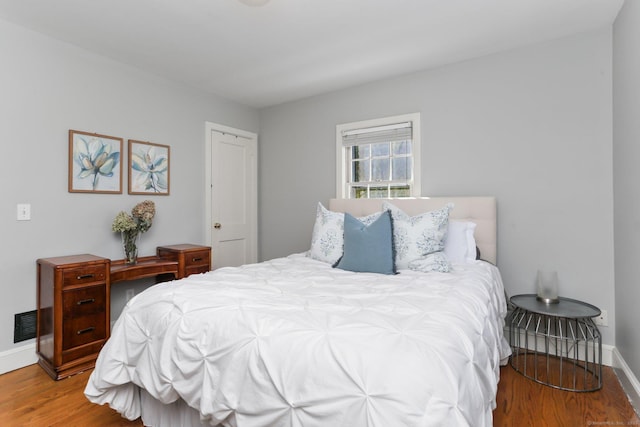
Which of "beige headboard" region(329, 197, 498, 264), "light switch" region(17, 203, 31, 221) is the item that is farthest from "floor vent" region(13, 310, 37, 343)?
"beige headboard" region(329, 197, 498, 264)

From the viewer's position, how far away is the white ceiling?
2221 millimetres

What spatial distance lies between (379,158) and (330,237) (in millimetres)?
1340

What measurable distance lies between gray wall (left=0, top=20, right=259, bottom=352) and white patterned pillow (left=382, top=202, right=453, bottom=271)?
2.40 meters

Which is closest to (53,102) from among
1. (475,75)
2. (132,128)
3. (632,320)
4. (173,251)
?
(132,128)

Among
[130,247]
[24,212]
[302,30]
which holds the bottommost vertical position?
[130,247]

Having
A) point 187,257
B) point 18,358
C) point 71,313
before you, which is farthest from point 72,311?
point 187,257

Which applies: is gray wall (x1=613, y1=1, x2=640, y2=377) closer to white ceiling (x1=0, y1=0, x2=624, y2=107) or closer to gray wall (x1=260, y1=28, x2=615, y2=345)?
gray wall (x1=260, y1=28, x2=615, y2=345)

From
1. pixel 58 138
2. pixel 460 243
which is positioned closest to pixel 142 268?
pixel 58 138

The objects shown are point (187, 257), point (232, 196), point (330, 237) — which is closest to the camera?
point (330, 237)

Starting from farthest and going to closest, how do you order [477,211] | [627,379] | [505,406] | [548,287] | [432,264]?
1. [477,211]
2. [548,287]
3. [432,264]
4. [627,379]
5. [505,406]

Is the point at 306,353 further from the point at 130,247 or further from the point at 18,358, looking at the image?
the point at 18,358

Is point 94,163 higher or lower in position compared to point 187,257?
higher

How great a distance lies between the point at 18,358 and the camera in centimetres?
248

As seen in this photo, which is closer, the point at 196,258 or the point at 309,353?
the point at 309,353
